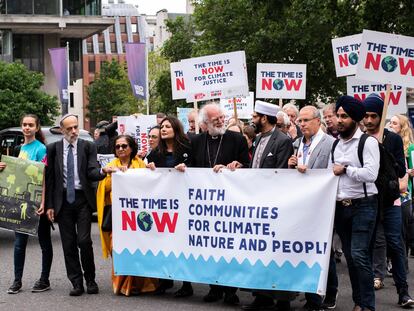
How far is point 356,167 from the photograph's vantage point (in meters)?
7.54

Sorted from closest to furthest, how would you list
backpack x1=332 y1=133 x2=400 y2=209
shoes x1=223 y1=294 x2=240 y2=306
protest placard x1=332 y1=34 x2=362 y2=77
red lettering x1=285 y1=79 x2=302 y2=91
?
backpack x1=332 y1=133 x2=400 y2=209
shoes x1=223 y1=294 x2=240 y2=306
protest placard x1=332 y1=34 x2=362 y2=77
red lettering x1=285 y1=79 x2=302 y2=91

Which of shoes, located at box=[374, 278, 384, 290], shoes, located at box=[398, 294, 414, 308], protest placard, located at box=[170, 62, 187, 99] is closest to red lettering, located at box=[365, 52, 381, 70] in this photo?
shoes, located at box=[374, 278, 384, 290]

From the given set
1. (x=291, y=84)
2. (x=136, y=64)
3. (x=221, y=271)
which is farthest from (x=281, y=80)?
(x=136, y=64)

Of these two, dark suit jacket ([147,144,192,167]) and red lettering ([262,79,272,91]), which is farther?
red lettering ([262,79,272,91])

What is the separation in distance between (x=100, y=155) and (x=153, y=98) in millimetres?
71549

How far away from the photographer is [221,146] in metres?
8.95

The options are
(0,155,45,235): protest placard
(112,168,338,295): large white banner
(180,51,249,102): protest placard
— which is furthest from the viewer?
(180,51,249,102): protest placard

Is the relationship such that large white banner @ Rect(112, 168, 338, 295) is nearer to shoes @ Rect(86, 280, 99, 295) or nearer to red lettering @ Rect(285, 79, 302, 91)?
shoes @ Rect(86, 280, 99, 295)

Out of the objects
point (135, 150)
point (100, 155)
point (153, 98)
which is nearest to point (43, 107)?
point (153, 98)

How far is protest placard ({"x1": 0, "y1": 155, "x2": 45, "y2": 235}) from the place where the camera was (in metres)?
9.51

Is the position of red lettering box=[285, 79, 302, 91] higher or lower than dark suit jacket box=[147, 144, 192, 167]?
higher

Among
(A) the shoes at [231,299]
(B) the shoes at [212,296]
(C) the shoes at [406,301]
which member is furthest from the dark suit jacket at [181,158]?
(C) the shoes at [406,301]

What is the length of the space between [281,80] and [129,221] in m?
8.00

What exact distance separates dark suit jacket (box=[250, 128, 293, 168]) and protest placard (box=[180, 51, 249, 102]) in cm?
416
